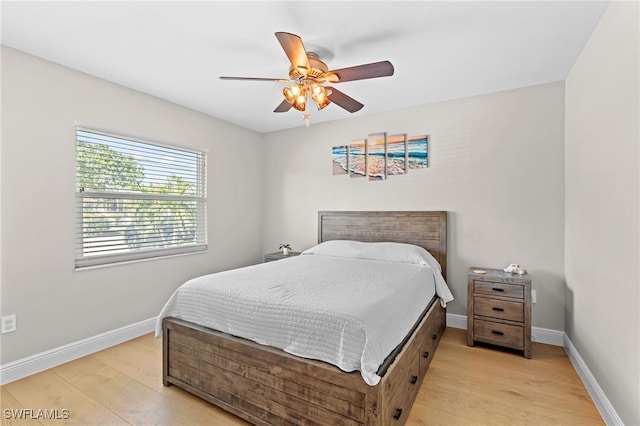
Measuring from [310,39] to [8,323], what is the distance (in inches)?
120

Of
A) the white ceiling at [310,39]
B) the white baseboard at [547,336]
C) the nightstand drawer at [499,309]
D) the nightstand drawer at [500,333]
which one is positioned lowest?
the white baseboard at [547,336]

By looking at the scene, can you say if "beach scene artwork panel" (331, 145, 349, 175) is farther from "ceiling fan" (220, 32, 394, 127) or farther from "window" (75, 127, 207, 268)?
"window" (75, 127, 207, 268)

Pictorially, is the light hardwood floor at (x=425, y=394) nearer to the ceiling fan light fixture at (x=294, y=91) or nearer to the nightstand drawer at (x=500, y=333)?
the nightstand drawer at (x=500, y=333)

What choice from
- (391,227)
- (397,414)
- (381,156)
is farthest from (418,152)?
(397,414)

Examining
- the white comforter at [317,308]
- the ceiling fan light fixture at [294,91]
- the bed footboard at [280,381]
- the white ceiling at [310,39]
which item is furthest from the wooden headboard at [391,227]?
the ceiling fan light fixture at [294,91]

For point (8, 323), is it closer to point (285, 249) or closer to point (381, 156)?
point (285, 249)

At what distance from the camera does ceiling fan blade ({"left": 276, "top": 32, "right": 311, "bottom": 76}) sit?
170 cm

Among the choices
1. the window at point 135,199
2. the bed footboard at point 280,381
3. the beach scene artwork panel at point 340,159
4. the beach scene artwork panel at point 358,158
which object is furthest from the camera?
the beach scene artwork panel at point 340,159

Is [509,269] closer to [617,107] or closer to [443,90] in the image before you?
[617,107]

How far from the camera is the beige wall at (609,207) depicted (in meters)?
1.52

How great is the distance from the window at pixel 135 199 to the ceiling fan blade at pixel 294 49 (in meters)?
2.09

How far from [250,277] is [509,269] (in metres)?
2.40

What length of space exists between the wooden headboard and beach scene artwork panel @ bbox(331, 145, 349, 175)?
1.78ft

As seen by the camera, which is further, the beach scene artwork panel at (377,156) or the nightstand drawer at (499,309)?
the beach scene artwork panel at (377,156)
